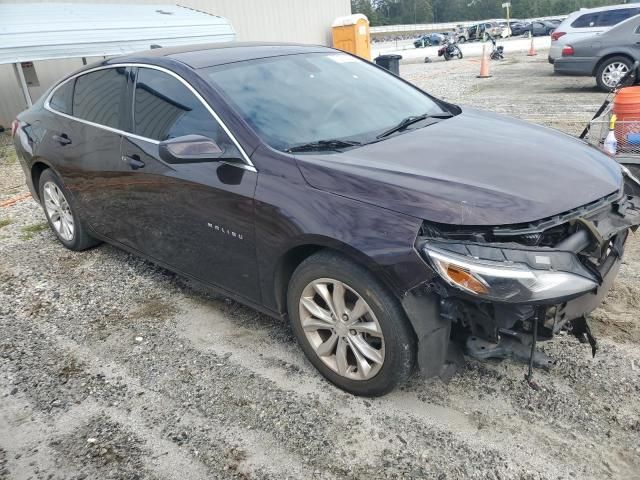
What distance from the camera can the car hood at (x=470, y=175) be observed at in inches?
89.8

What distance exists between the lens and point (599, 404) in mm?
2576

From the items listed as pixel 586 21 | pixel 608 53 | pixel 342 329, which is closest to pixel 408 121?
pixel 342 329

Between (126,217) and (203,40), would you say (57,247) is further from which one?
(203,40)

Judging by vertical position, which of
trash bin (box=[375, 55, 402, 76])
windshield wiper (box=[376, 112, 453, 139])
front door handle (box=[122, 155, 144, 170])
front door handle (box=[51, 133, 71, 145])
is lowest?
trash bin (box=[375, 55, 402, 76])

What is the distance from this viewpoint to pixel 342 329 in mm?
2656

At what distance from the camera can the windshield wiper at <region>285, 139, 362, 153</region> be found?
2.82 metres

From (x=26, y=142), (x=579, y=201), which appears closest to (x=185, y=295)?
(x=26, y=142)

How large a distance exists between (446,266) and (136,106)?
2.44 metres

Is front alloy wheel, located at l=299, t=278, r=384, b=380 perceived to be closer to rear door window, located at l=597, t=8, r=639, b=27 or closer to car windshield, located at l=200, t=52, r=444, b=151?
car windshield, located at l=200, t=52, r=444, b=151

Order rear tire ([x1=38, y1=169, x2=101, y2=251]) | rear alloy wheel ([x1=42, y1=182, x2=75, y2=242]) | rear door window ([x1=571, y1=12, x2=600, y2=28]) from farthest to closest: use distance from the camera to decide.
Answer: rear door window ([x1=571, y1=12, x2=600, y2=28]), rear alloy wheel ([x1=42, y1=182, x2=75, y2=242]), rear tire ([x1=38, y1=169, x2=101, y2=251])

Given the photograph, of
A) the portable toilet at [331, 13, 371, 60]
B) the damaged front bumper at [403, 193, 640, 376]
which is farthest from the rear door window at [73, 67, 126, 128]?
the portable toilet at [331, 13, 371, 60]

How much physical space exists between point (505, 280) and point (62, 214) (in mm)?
4012

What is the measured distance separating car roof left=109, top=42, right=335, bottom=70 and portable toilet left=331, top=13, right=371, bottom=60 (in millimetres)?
16402

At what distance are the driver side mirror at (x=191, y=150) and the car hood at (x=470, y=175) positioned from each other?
490 millimetres
